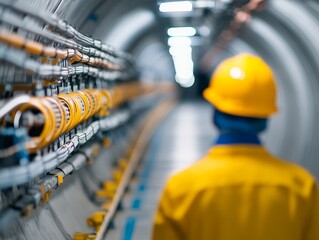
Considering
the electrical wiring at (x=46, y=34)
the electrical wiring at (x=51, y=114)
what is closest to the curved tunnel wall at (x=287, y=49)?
the electrical wiring at (x=46, y=34)

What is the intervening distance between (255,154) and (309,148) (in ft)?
21.3

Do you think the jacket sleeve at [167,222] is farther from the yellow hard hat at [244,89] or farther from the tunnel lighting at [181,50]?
the tunnel lighting at [181,50]

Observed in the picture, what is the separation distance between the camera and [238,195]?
2.85 metres

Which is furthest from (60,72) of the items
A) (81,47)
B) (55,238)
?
(55,238)

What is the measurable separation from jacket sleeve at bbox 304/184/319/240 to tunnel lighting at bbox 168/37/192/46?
48.1 feet

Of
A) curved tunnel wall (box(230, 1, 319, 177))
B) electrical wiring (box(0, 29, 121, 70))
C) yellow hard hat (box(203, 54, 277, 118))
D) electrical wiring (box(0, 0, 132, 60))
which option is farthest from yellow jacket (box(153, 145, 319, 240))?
curved tunnel wall (box(230, 1, 319, 177))

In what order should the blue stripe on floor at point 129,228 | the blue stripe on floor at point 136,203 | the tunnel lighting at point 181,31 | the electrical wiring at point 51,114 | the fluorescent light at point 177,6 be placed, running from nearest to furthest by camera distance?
the electrical wiring at point 51,114 → the blue stripe on floor at point 129,228 → the blue stripe on floor at point 136,203 → the fluorescent light at point 177,6 → the tunnel lighting at point 181,31

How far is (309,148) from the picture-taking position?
9141 mm

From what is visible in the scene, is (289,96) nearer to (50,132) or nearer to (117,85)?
(117,85)

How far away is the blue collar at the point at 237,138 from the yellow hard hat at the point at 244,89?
0.11 metres

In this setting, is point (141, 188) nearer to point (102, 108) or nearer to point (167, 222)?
point (102, 108)

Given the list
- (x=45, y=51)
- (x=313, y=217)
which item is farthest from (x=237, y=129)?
(x=45, y=51)

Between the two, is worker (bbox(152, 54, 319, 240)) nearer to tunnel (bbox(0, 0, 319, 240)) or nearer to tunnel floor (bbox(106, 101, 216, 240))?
tunnel (bbox(0, 0, 319, 240))

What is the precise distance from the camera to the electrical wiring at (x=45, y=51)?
339 cm
